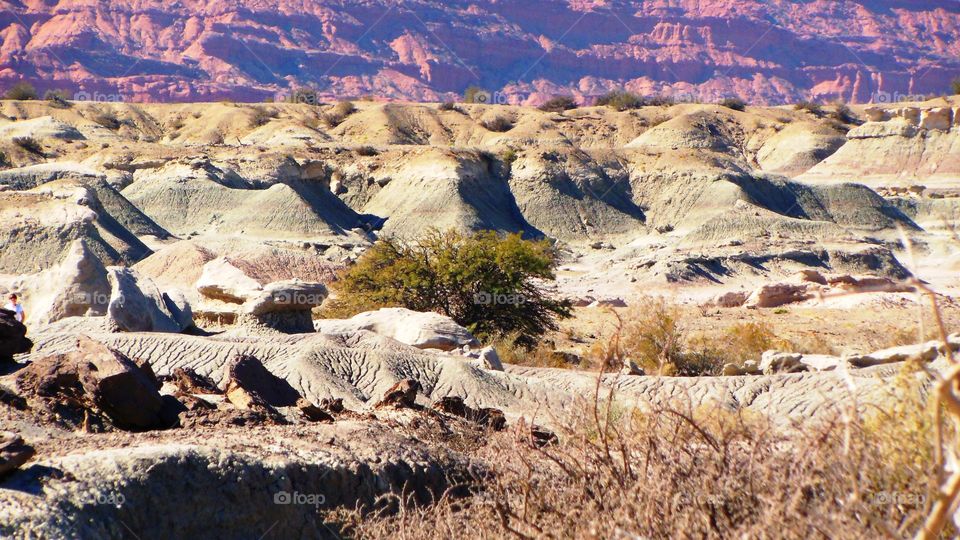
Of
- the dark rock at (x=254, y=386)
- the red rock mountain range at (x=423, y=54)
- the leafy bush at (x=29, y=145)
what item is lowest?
the red rock mountain range at (x=423, y=54)

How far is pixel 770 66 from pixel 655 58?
20.2m

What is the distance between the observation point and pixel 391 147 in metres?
55.2

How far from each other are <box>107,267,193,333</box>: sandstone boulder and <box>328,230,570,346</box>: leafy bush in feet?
16.4

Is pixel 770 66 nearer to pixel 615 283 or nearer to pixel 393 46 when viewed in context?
pixel 393 46

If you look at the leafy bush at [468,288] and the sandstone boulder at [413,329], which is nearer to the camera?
the sandstone boulder at [413,329]

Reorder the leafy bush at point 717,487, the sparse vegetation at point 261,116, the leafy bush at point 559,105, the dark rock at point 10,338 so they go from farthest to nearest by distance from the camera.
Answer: the leafy bush at point 559,105 → the sparse vegetation at point 261,116 → the dark rock at point 10,338 → the leafy bush at point 717,487

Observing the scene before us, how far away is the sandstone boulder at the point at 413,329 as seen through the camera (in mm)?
14617

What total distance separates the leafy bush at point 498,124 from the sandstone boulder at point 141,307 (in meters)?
54.9

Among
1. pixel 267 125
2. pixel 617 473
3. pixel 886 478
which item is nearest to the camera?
pixel 886 478

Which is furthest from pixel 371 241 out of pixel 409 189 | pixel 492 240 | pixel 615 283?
pixel 492 240

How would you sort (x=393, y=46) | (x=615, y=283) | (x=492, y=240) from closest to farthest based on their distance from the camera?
(x=492, y=240)
(x=615, y=283)
(x=393, y=46)

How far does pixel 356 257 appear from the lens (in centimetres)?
3356

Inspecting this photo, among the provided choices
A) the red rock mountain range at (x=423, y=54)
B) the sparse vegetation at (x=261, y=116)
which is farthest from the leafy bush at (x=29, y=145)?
the red rock mountain range at (x=423, y=54)

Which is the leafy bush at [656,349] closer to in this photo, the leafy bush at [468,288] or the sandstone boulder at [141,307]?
the leafy bush at [468,288]
